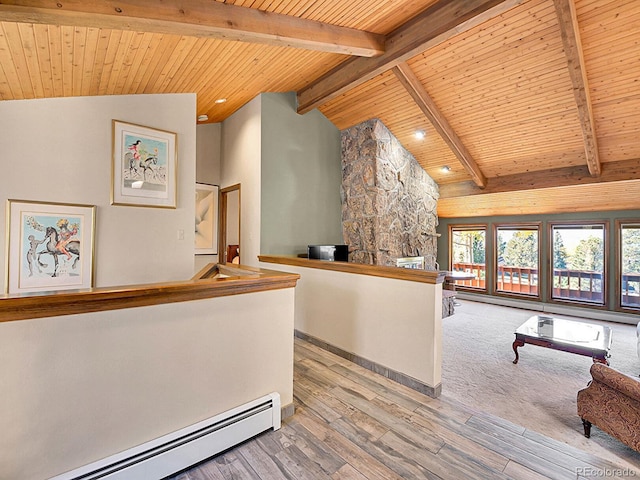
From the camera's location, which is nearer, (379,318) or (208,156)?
(379,318)

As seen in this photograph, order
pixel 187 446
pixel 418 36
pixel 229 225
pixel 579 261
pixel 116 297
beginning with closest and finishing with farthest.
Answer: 1. pixel 116 297
2. pixel 187 446
3. pixel 418 36
4. pixel 579 261
5. pixel 229 225

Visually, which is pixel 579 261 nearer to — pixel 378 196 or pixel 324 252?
pixel 378 196

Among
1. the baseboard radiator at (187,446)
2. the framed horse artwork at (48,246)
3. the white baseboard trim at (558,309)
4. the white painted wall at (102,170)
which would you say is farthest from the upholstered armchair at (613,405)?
the white baseboard trim at (558,309)

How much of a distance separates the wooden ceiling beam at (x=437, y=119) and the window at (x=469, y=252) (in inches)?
84.1

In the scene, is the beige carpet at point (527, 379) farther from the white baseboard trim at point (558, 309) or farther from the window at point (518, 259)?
the window at point (518, 259)

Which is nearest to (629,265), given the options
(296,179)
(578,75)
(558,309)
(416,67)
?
(558,309)

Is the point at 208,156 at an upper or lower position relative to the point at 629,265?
upper

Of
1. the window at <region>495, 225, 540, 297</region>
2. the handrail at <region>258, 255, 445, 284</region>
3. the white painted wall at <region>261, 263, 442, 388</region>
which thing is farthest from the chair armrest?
the window at <region>495, 225, 540, 297</region>

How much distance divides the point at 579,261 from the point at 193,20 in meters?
7.57

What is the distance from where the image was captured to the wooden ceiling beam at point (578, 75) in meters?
2.85

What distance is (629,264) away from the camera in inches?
219

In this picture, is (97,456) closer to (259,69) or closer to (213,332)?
(213,332)

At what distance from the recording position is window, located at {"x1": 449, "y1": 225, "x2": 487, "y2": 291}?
7.45m

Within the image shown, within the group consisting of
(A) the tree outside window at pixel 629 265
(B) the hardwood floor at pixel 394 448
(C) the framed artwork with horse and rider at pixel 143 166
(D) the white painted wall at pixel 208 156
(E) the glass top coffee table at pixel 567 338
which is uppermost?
(D) the white painted wall at pixel 208 156
